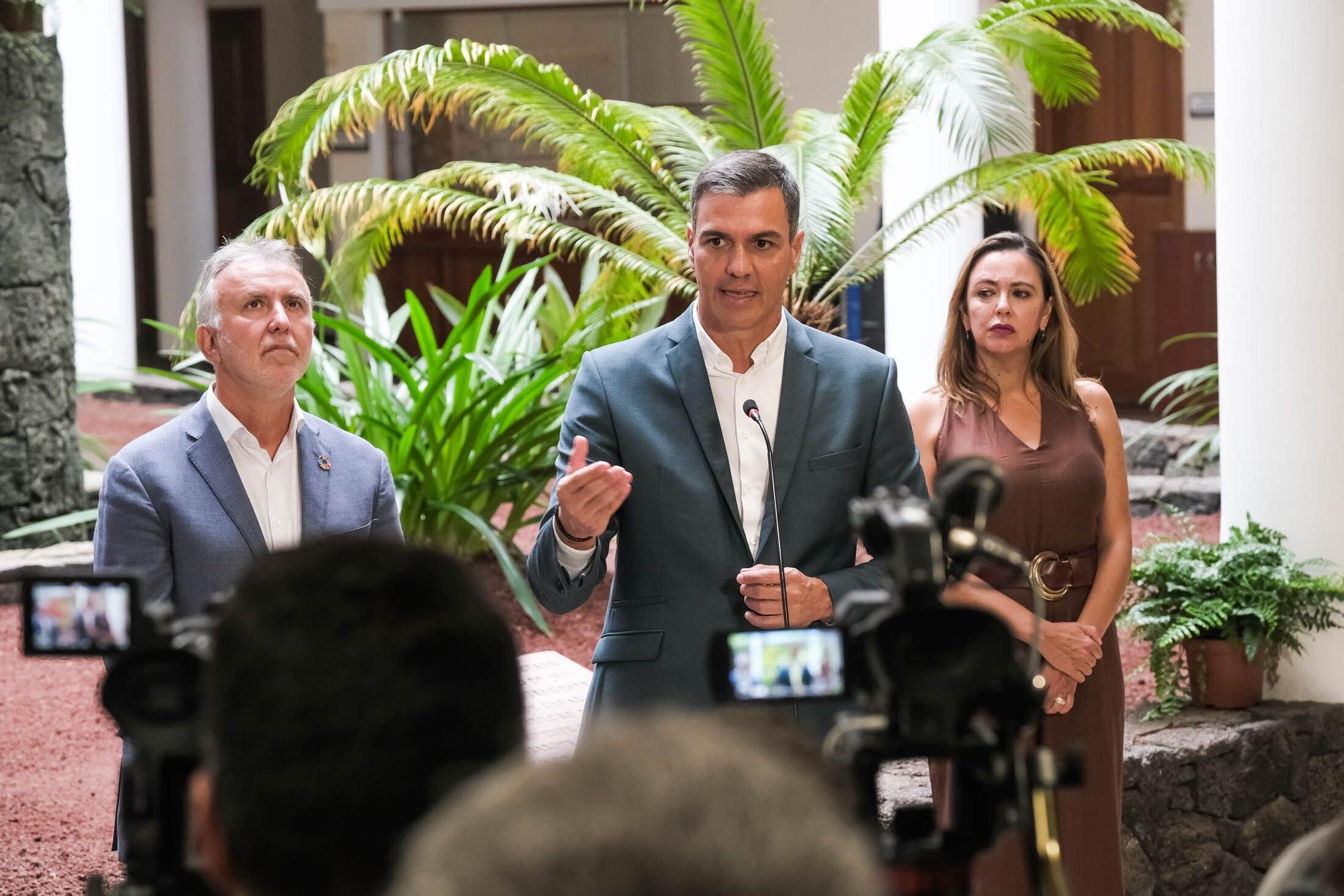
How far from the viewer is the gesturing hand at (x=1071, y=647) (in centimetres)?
350

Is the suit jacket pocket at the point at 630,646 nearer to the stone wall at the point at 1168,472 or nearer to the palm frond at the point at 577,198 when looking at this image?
the palm frond at the point at 577,198

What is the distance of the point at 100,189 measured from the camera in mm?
10852

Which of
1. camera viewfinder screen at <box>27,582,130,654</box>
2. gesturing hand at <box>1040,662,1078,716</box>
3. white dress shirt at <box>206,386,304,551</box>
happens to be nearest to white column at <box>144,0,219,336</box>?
gesturing hand at <box>1040,662,1078,716</box>

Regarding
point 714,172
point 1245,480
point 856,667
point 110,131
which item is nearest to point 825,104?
point 110,131

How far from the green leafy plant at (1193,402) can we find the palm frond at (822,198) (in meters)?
2.17

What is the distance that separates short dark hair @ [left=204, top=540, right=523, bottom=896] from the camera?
0.98 meters

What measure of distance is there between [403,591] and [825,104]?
11.6 m

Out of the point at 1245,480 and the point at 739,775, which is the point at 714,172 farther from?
the point at 1245,480

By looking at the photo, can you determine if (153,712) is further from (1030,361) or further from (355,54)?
(355,54)

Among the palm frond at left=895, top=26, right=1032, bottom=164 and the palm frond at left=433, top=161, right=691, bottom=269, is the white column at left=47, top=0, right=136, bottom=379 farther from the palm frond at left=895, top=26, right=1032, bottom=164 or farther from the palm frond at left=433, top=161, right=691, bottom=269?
the palm frond at left=895, top=26, right=1032, bottom=164

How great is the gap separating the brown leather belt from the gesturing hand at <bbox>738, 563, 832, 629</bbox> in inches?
47.1

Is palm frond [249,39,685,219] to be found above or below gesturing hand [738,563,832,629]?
above

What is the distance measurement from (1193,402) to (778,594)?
29.9ft

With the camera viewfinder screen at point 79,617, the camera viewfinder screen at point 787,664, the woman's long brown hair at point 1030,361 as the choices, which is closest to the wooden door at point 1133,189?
the woman's long brown hair at point 1030,361
